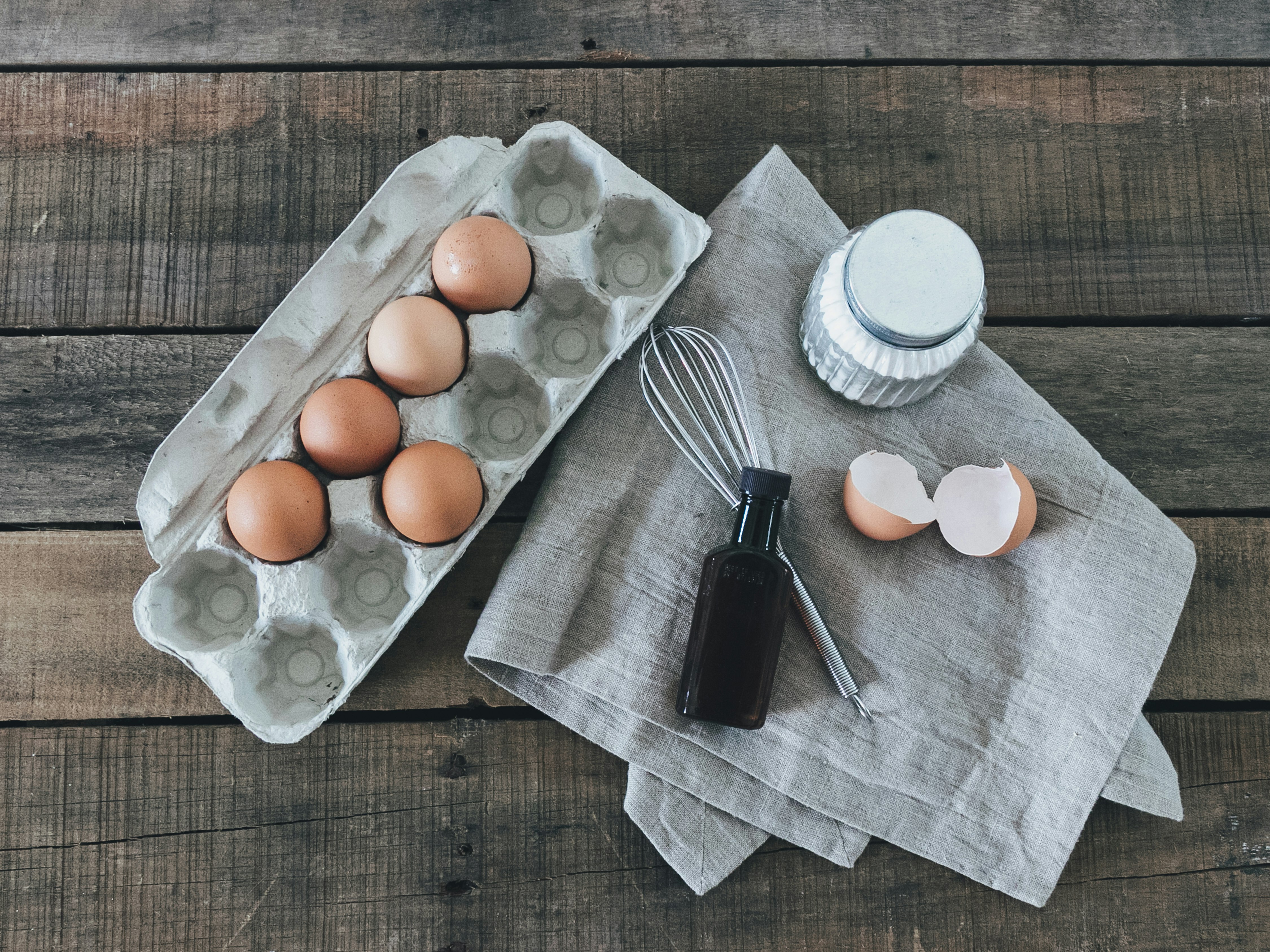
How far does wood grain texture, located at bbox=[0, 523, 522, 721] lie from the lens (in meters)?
0.68

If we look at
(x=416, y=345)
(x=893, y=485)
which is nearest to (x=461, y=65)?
(x=416, y=345)

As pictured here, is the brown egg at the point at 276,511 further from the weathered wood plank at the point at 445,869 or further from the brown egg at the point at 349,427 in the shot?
the weathered wood plank at the point at 445,869

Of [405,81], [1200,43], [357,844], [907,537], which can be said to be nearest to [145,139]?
[405,81]

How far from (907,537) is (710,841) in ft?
0.94

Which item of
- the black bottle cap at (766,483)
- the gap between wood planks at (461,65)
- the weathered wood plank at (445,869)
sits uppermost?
the gap between wood planks at (461,65)

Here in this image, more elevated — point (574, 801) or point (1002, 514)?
point (1002, 514)

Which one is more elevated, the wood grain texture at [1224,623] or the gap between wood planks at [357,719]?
the wood grain texture at [1224,623]

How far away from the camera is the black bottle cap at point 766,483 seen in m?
0.59

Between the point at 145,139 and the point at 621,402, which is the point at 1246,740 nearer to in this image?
the point at 621,402

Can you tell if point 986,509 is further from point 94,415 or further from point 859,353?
point 94,415

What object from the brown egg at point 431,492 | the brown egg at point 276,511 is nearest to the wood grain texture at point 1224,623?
the brown egg at point 431,492

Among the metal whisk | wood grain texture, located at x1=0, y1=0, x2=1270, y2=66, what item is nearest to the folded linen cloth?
the metal whisk

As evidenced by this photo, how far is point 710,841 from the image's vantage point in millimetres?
651

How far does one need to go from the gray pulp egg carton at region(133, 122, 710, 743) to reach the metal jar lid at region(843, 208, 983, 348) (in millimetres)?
144
